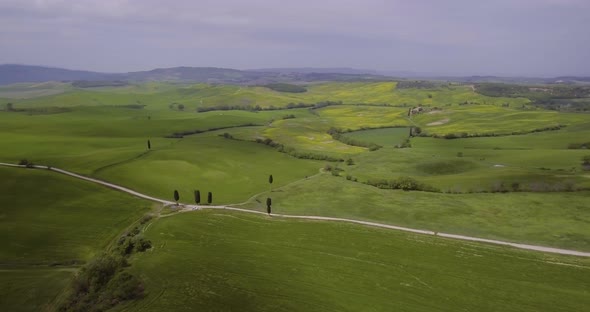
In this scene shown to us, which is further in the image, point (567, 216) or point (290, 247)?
point (567, 216)

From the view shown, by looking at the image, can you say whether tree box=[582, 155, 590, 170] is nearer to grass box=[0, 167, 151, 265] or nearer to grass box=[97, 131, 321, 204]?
grass box=[97, 131, 321, 204]

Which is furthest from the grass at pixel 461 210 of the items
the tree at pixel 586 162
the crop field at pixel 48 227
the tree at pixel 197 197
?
the crop field at pixel 48 227

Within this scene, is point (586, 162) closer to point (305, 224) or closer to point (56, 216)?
point (305, 224)

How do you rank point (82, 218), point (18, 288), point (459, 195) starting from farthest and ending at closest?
1. point (459, 195)
2. point (82, 218)
3. point (18, 288)

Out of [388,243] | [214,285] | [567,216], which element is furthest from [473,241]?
[214,285]

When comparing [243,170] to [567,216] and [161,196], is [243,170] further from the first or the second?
[567,216]
